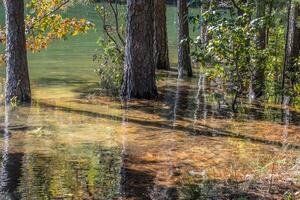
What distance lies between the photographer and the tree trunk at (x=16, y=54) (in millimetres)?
11211

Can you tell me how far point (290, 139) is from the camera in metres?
8.08

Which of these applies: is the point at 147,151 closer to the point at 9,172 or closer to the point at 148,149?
the point at 148,149

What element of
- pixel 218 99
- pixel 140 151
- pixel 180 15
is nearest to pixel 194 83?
pixel 180 15

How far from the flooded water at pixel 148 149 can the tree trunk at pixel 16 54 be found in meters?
0.53

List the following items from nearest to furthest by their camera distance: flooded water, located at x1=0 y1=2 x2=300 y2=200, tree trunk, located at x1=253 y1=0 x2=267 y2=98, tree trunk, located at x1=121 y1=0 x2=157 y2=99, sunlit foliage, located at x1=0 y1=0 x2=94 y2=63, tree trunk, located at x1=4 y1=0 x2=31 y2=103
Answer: flooded water, located at x1=0 y1=2 x2=300 y2=200
tree trunk, located at x1=253 y1=0 x2=267 y2=98
tree trunk, located at x1=4 y1=0 x2=31 y2=103
tree trunk, located at x1=121 y1=0 x2=157 y2=99
sunlit foliage, located at x1=0 y1=0 x2=94 y2=63

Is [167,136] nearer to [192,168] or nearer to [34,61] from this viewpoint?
[192,168]

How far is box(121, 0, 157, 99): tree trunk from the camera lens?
1178 cm

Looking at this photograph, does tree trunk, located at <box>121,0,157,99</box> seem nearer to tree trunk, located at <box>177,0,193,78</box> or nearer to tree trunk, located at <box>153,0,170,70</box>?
tree trunk, located at <box>177,0,193,78</box>

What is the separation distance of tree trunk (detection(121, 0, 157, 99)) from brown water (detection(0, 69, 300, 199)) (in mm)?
673

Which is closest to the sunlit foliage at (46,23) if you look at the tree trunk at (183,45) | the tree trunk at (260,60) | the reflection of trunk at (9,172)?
the tree trunk at (183,45)

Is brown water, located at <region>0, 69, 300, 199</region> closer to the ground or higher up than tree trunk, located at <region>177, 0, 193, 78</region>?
closer to the ground

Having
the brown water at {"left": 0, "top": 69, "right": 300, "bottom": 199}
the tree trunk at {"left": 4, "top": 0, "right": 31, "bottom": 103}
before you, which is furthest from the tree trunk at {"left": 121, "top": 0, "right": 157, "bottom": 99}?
the tree trunk at {"left": 4, "top": 0, "right": 31, "bottom": 103}

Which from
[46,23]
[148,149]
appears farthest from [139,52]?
[148,149]

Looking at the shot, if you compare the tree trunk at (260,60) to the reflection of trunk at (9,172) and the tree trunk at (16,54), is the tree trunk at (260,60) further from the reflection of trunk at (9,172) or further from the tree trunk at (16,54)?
the reflection of trunk at (9,172)
